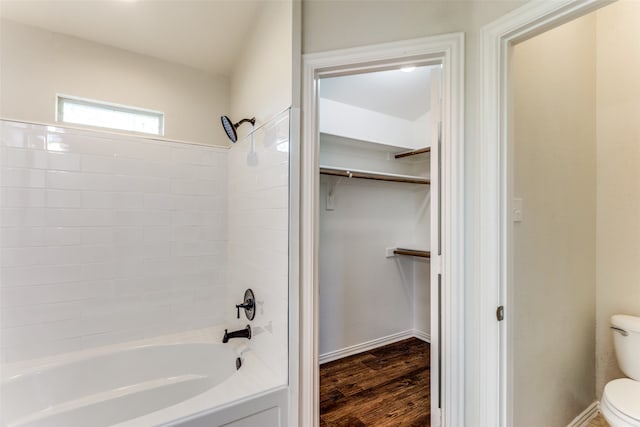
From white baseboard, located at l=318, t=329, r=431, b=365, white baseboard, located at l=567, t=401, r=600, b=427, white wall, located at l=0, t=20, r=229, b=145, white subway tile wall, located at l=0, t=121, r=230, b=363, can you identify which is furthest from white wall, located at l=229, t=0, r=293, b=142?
white baseboard, located at l=567, t=401, r=600, b=427

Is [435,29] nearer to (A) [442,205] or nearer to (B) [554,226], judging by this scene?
(A) [442,205]

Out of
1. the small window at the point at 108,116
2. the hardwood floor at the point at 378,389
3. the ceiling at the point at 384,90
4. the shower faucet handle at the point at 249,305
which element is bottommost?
the hardwood floor at the point at 378,389

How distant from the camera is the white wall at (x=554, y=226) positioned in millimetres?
1458

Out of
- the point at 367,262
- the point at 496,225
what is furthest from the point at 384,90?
the point at 496,225

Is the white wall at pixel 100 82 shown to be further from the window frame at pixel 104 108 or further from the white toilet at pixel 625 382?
the white toilet at pixel 625 382

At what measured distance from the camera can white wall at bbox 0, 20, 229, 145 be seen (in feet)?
5.57

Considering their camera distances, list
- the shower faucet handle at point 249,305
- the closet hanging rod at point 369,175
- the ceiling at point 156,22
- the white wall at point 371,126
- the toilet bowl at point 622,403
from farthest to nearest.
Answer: the white wall at point 371,126
the closet hanging rod at point 369,175
the shower faucet handle at point 249,305
the ceiling at point 156,22
the toilet bowl at point 622,403

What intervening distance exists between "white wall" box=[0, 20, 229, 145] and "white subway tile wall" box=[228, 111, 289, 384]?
0.42 meters

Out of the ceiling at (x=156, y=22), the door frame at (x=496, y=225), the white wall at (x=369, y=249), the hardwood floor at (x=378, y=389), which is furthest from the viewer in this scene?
the white wall at (x=369, y=249)

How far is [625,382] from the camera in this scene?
166 cm

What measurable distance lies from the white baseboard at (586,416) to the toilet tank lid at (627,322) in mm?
623

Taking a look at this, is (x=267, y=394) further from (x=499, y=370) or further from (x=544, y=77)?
(x=544, y=77)

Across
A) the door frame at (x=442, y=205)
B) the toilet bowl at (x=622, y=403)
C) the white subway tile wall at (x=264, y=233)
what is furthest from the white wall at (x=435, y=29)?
the toilet bowl at (x=622, y=403)

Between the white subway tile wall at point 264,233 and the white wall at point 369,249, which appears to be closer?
the white subway tile wall at point 264,233
